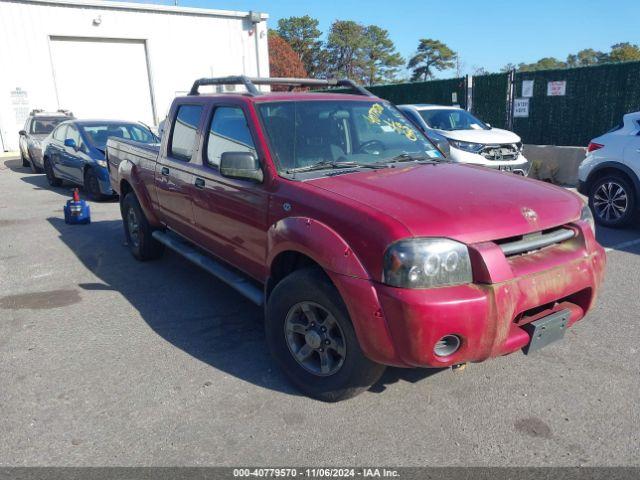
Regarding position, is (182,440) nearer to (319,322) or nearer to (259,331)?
(319,322)

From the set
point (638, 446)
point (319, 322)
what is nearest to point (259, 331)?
point (319, 322)

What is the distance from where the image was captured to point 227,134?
13.4 feet

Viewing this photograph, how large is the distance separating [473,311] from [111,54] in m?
24.8

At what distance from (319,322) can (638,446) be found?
1.84 meters

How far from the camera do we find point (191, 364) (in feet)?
12.1

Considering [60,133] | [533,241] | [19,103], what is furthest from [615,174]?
[19,103]

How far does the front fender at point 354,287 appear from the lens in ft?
8.70

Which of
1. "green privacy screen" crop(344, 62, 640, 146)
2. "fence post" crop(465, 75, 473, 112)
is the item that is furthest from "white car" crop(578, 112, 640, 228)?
"fence post" crop(465, 75, 473, 112)

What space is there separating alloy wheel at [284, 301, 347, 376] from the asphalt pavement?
0.80 feet

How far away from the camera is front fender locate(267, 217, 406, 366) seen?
104 inches

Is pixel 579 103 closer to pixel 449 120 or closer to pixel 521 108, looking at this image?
pixel 521 108

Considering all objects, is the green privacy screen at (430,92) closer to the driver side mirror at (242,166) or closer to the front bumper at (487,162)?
the front bumper at (487,162)

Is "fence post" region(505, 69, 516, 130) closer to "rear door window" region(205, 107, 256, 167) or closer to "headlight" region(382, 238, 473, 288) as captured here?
"rear door window" region(205, 107, 256, 167)

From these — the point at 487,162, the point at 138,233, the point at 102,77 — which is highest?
the point at 102,77
